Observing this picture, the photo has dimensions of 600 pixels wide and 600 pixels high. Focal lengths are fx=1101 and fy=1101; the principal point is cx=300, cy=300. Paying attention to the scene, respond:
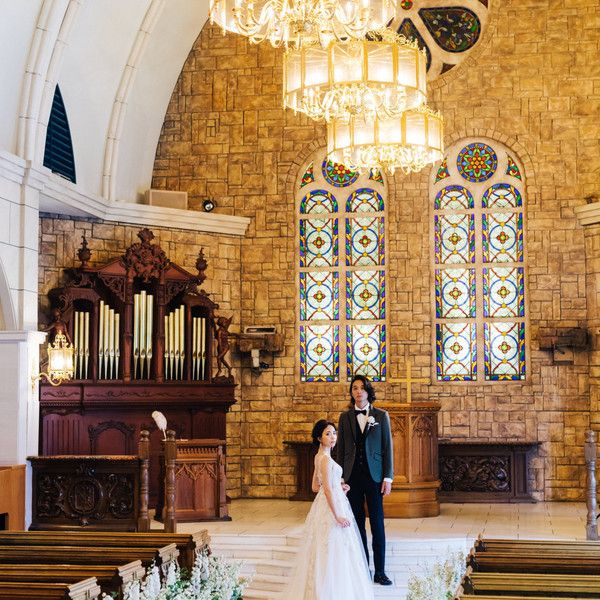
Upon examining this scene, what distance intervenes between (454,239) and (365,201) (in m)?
1.35

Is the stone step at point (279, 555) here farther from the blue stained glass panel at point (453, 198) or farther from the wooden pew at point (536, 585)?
the blue stained glass panel at point (453, 198)

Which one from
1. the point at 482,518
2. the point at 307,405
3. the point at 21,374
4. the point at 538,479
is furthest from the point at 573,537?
the point at 21,374

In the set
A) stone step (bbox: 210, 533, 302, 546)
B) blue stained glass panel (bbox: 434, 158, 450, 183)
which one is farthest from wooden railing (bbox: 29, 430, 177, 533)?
blue stained glass panel (bbox: 434, 158, 450, 183)

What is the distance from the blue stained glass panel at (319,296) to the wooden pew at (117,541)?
7622mm

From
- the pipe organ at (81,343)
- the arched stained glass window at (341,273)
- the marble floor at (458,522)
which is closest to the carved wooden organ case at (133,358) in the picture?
the pipe organ at (81,343)

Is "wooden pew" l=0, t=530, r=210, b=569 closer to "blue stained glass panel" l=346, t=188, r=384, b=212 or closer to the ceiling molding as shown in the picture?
the ceiling molding

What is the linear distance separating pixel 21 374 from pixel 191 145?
5.10m

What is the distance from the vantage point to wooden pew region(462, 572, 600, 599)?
5.30m

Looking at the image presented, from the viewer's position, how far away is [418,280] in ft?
48.6

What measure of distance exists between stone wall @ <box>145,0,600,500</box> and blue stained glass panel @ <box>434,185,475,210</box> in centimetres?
28

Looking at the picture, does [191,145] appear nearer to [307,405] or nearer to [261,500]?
[307,405]

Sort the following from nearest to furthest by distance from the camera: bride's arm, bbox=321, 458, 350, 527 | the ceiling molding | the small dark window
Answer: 1. bride's arm, bbox=321, 458, 350, 527
2. the ceiling molding
3. the small dark window

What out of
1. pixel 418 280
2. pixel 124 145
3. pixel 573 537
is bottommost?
pixel 573 537

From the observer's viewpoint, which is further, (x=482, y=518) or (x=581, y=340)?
(x=581, y=340)
